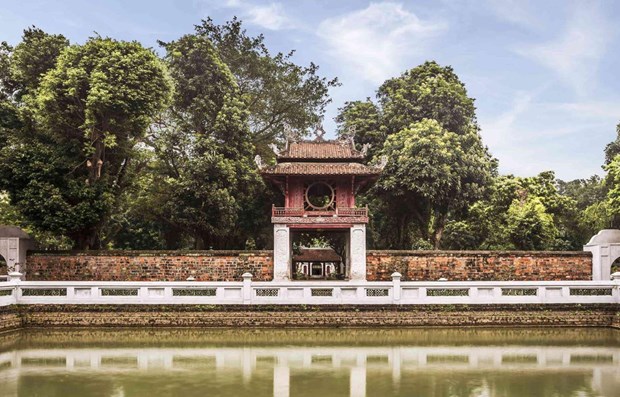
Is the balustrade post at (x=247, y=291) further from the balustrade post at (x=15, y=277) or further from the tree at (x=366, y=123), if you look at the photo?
the tree at (x=366, y=123)

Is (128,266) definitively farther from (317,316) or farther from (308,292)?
(317,316)

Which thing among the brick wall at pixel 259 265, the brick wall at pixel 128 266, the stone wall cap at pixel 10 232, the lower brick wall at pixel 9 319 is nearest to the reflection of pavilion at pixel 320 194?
the brick wall at pixel 259 265

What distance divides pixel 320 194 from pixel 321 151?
1.95 m

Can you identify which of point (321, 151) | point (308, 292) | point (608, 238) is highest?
point (321, 151)

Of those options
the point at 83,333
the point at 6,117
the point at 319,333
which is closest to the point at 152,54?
the point at 6,117

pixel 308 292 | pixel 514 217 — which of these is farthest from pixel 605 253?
pixel 308 292

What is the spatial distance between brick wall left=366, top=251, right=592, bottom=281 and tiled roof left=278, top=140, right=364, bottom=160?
4.61 m

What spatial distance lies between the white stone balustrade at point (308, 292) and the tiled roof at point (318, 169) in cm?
649

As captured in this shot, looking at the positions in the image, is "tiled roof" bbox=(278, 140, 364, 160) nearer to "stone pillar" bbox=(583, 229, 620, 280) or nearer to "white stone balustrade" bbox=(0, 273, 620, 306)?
"white stone balustrade" bbox=(0, 273, 620, 306)

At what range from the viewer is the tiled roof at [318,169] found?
2523 centimetres

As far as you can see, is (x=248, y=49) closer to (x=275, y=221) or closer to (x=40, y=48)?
(x=40, y=48)

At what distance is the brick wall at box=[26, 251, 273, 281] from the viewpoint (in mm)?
24359

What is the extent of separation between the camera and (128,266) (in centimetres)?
2436

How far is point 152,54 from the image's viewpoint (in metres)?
26.9
